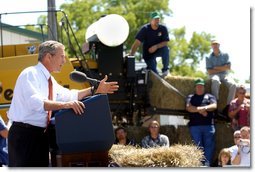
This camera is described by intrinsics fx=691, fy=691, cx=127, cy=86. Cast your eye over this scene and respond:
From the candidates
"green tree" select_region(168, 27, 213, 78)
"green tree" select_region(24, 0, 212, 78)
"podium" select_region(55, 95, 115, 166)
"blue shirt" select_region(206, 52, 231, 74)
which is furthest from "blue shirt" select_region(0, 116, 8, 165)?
"green tree" select_region(168, 27, 213, 78)

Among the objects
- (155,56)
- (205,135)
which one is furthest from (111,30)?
(205,135)

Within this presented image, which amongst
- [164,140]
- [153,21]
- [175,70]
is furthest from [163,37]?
[175,70]

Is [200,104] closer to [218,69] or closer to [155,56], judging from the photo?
[218,69]

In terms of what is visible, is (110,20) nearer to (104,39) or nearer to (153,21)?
(104,39)

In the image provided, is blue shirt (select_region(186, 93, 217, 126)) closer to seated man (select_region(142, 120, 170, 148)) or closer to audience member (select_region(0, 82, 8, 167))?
Result: seated man (select_region(142, 120, 170, 148))

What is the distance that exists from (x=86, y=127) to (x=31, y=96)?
0.44m

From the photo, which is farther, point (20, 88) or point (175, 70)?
point (175, 70)

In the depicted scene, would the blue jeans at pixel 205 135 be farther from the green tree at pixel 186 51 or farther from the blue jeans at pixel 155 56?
the green tree at pixel 186 51

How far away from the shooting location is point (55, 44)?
4.99 meters

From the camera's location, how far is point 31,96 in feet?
15.9

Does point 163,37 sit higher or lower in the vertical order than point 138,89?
higher

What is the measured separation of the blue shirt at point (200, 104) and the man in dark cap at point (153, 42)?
0.73 metres

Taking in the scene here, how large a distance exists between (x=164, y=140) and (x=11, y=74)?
234cm

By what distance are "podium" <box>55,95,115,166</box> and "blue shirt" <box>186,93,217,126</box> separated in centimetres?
592
